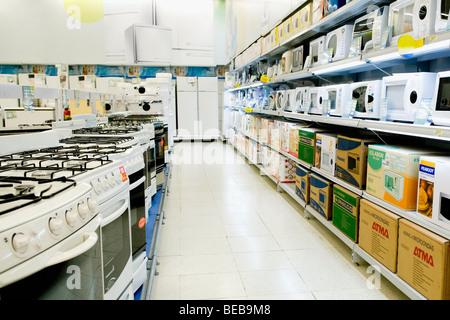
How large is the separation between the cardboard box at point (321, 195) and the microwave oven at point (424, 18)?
166cm

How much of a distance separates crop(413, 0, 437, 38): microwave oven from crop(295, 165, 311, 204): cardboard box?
2077mm

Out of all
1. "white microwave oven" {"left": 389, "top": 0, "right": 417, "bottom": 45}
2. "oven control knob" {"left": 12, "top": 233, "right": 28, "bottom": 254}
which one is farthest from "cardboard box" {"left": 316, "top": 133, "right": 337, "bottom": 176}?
"oven control knob" {"left": 12, "top": 233, "right": 28, "bottom": 254}

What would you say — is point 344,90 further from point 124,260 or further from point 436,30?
point 124,260

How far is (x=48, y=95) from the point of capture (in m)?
2.85

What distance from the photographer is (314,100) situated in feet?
12.4

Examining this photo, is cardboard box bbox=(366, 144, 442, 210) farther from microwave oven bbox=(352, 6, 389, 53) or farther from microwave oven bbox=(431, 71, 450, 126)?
microwave oven bbox=(352, 6, 389, 53)

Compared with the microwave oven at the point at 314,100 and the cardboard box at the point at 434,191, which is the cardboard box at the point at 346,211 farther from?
the microwave oven at the point at 314,100

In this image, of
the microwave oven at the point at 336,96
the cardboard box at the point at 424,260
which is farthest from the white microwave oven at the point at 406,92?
the cardboard box at the point at 424,260

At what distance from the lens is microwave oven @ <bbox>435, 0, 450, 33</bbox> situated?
5.97 ft

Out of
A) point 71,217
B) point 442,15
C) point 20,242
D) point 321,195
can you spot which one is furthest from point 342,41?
point 20,242

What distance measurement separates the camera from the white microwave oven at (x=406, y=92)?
6.68ft

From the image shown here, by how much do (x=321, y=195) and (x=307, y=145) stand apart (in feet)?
2.19

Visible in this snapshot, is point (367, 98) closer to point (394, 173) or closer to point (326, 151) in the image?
point (394, 173)
